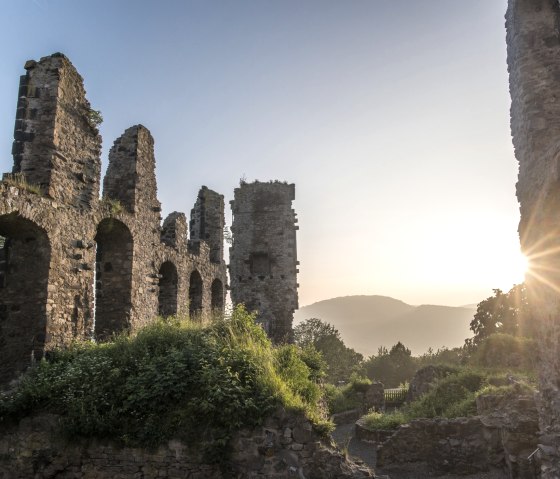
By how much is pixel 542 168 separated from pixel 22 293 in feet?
31.8

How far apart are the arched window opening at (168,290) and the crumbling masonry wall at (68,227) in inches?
26.2

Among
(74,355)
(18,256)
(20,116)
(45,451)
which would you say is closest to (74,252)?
(18,256)

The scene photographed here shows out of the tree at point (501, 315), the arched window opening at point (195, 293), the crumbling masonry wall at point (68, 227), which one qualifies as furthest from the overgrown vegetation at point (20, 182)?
the tree at point (501, 315)

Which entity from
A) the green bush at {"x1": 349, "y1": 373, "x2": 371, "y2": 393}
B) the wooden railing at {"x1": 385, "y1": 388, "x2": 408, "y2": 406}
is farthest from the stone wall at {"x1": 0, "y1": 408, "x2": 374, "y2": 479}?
the wooden railing at {"x1": 385, "y1": 388, "x2": 408, "y2": 406}

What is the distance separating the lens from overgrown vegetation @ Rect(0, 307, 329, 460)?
693cm

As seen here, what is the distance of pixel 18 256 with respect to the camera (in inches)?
377

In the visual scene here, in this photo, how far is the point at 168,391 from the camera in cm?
733

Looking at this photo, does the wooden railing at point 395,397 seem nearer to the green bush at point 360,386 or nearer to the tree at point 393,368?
the green bush at point 360,386

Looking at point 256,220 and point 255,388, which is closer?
point 255,388

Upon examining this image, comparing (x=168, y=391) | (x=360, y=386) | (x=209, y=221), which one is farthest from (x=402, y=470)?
(x=360, y=386)

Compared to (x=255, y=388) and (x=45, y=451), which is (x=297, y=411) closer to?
(x=255, y=388)

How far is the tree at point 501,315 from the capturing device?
31984 millimetres

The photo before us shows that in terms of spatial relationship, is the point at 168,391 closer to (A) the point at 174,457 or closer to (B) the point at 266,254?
(A) the point at 174,457

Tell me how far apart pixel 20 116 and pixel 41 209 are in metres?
2.26
